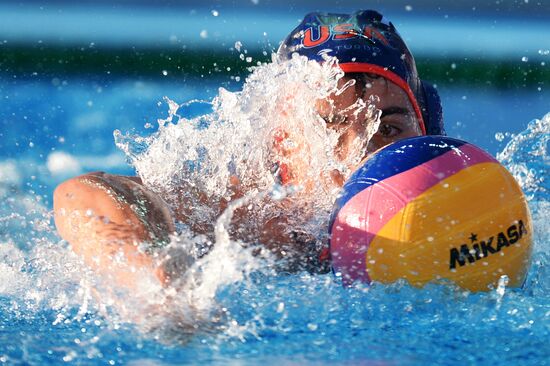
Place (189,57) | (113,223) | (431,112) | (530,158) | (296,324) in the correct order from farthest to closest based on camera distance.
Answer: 1. (189,57)
2. (530,158)
3. (431,112)
4. (113,223)
5. (296,324)

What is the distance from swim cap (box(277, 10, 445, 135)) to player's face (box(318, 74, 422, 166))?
0.10 ft

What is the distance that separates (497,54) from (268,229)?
2637mm

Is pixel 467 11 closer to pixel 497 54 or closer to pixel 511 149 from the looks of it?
pixel 497 54

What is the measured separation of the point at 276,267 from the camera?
1.58 meters

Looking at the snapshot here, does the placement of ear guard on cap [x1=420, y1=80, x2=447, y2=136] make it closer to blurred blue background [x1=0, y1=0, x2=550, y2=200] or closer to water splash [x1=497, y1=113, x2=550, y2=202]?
water splash [x1=497, y1=113, x2=550, y2=202]

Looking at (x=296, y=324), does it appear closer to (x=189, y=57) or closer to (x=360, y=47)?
(x=360, y=47)

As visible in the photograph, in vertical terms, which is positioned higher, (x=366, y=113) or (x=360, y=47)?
(x=360, y=47)

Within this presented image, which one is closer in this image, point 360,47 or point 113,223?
point 113,223

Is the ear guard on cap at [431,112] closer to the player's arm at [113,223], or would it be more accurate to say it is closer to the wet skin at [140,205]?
the wet skin at [140,205]

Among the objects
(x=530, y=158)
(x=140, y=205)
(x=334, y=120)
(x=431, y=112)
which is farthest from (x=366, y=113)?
(x=530, y=158)

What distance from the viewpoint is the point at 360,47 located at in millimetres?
1899

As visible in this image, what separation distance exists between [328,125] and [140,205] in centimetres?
51

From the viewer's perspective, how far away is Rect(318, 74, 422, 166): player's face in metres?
1.77

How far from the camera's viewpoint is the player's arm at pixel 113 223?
4.26 feet
